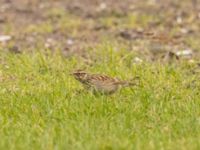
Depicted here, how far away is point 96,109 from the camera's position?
22.5ft

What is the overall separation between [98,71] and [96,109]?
61.5 inches

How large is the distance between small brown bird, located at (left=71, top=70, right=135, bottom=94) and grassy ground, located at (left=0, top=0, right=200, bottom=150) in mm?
A: 106

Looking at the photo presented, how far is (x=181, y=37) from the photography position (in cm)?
1078

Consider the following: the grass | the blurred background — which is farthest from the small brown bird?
the blurred background

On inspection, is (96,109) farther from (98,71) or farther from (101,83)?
(98,71)

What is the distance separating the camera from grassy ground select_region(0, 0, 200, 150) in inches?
245

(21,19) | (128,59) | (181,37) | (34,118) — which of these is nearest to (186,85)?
(128,59)

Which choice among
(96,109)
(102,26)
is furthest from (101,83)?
(102,26)

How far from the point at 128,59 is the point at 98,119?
231 cm

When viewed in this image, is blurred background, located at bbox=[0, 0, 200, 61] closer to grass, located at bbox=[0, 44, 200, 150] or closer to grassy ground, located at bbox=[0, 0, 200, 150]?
grassy ground, located at bbox=[0, 0, 200, 150]

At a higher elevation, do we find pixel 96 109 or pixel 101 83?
pixel 101 83

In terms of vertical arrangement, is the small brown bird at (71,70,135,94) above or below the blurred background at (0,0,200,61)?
below

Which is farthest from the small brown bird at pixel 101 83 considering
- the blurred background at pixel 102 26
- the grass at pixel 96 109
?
the blurred background at pixel 102 26

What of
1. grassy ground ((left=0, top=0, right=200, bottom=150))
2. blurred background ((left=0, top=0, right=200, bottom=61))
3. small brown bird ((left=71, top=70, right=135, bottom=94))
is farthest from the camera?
blurred background ((left=0, top=0, right=200, bottom=61))
